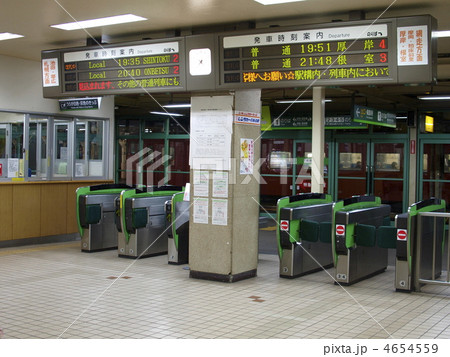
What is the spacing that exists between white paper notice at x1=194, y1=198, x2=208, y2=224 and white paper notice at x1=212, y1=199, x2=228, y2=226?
0.12m

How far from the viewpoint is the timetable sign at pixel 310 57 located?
18.2 feet

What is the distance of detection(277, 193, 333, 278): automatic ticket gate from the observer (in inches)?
299

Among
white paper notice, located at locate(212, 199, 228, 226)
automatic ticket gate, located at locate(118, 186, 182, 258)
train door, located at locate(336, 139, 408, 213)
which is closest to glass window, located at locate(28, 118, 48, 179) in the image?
automatic ticket gate, located at locate(118, 186, 182, 258)

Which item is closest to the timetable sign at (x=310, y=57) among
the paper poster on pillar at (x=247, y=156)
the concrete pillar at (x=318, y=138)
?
the paper poster on pillar at (x=247, y=156)

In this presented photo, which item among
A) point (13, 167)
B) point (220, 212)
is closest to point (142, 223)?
point (220, 212)

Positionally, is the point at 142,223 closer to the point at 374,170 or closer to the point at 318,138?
the point at 318,138

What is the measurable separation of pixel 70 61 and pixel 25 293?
2.95m

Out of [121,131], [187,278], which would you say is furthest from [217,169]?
[121,131]

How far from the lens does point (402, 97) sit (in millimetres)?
12898

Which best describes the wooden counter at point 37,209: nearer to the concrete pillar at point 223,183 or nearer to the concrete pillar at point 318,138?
the concrete pillar at point 223,183

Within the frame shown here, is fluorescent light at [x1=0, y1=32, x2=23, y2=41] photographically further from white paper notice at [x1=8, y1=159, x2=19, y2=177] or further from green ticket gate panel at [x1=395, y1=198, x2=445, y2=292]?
green ticket gate panel at [x1=395, y1=198, x2=445, y2=292]

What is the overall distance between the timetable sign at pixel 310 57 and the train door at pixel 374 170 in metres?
8.47

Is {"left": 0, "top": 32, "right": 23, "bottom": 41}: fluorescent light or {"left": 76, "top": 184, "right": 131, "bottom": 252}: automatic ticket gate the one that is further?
{"left": 76, "top": 184, "right": 131, "bottom": 252}: automatic ticket gate

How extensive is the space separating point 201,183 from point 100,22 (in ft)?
7.58
